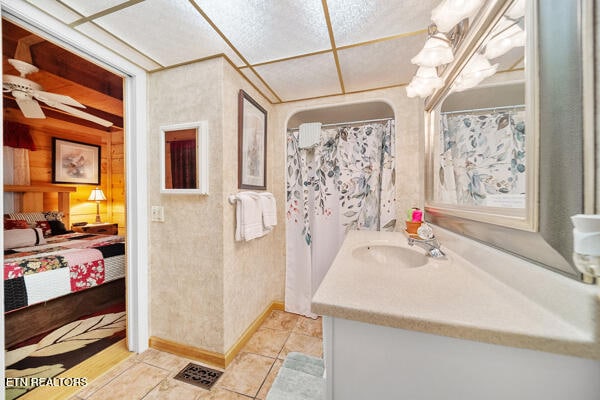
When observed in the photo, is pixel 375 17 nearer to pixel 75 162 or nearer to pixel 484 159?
pixel 484 159

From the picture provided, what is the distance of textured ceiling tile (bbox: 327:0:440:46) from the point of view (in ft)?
3.27

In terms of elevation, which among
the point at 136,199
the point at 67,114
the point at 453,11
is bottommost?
the point at 136,199

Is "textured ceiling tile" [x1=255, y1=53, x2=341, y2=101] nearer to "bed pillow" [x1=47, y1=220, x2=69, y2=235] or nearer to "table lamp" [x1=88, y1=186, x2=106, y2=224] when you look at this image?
"bed pillow" [x1=47, y1=220, x2=69, y2=235]

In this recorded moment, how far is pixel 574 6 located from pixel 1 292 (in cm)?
213

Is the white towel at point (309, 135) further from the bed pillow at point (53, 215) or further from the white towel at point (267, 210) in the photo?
the bed pillow at point (53, 215)

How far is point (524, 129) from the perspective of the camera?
2.03 feet

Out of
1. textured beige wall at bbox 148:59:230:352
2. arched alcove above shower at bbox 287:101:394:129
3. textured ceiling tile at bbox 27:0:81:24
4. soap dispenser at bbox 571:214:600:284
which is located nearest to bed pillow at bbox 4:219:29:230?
textured beige wall at bbox 148:59:230:352

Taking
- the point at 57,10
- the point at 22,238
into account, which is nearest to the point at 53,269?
the point at 22,238

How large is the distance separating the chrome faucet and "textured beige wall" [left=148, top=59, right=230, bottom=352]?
115 cm

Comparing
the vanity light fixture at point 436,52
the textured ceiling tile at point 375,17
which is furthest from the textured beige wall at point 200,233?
the vanity light fixture at point 436,52

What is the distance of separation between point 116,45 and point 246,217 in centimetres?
126

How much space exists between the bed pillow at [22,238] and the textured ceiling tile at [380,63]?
11.4 ft

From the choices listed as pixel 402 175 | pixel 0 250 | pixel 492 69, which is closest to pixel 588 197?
pixel 492 69

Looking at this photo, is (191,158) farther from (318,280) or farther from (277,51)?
(318,280)
